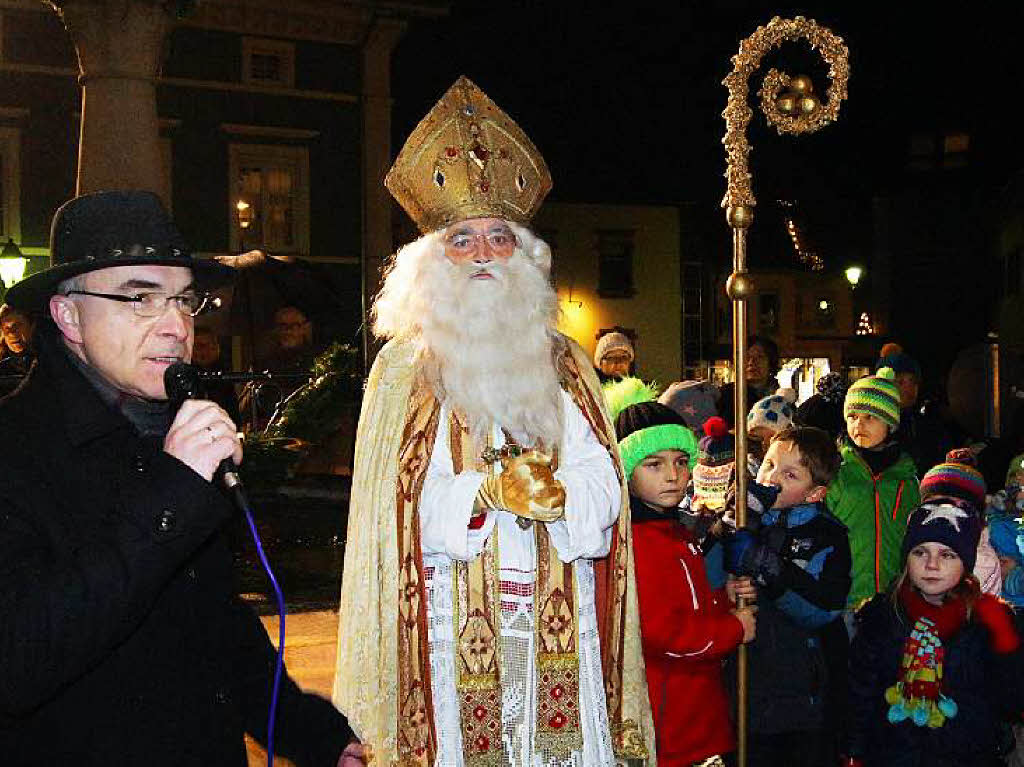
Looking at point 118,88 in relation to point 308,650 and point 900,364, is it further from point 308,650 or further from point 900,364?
point 900,364

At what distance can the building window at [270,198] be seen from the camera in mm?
21938

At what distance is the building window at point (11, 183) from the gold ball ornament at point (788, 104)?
19194 millimetres

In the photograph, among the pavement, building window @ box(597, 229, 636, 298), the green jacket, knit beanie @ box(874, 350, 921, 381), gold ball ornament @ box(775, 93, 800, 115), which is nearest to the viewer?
gold ball ornament @ box(775, 93, 800, 115)

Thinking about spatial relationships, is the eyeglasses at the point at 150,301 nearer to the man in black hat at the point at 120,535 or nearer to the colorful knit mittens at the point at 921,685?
the man in black hat at the point at 120,535

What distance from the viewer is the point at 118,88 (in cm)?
651

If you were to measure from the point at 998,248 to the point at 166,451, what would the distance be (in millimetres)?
35076

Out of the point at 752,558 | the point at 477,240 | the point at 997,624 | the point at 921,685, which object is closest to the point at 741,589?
the point at 752,558

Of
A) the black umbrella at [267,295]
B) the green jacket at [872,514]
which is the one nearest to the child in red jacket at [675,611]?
the green jacket at [872,514]

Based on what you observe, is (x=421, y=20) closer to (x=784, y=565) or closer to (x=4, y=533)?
(x=784, y=565)

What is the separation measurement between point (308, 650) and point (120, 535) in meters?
4.59

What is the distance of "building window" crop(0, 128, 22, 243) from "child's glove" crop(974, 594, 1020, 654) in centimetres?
1987

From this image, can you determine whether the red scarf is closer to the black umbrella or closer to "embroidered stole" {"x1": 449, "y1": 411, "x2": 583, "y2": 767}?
"embroidered stole" {"x1": 449, "y1": 411, "x2": 583, "y2": 767}

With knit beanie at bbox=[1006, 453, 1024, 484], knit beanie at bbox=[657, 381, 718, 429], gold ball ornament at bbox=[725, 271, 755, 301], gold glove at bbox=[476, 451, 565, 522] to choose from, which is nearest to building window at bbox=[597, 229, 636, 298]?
knit beanie at bbox=[657, 381, 718, 429]

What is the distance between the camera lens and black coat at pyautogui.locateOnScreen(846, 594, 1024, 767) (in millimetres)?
3764
